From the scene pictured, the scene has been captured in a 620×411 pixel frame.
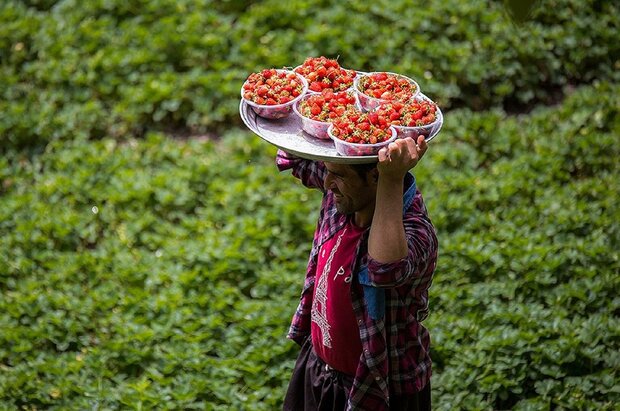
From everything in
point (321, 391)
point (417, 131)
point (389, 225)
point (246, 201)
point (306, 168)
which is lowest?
point (246, 201)

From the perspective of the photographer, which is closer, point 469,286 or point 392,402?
point 392,402

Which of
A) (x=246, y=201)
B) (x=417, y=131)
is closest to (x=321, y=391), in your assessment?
(x=417, y=131)

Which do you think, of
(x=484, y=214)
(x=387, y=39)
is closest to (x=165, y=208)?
(x=484, y=214)

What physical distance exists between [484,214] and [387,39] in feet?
6.31

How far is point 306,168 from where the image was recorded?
9.27ft

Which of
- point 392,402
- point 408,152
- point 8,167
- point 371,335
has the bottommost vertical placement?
point 8,167

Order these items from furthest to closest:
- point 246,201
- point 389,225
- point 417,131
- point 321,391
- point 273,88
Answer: point 246,201 < point 321,391 < point 273,88 < point 417,131 < point 389,225

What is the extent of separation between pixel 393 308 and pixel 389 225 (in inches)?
14.0

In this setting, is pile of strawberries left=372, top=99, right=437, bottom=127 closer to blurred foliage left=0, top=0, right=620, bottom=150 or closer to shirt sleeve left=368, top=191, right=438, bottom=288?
shirt sleeve left=368, top=191, right=438, bottom=288

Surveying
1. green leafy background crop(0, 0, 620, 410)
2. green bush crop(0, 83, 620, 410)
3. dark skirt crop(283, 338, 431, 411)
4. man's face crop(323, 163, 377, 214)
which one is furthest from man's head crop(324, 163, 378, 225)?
green bush crop(0, 83, 620, 410)

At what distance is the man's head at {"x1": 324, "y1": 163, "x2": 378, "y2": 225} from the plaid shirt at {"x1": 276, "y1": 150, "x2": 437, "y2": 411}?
8 centimetres

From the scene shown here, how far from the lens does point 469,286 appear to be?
14.0ft

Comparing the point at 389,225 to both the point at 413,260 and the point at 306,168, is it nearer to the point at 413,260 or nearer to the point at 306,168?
the point at 413,260

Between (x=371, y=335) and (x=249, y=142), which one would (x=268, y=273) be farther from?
(x=371, y=335)
